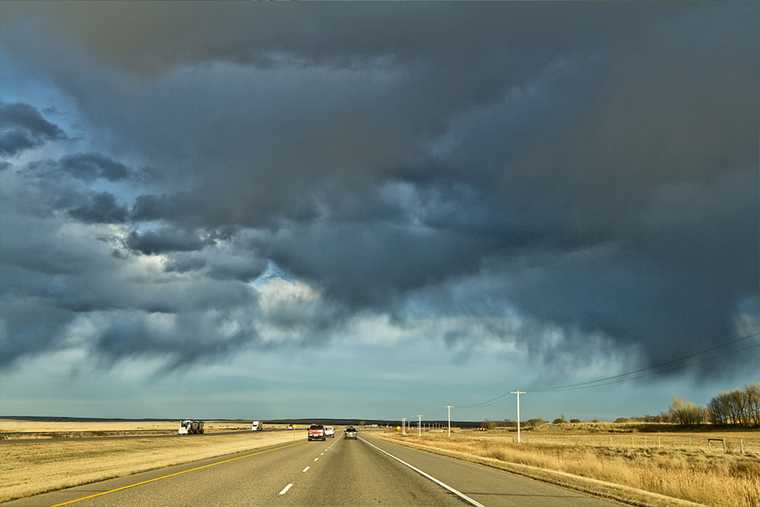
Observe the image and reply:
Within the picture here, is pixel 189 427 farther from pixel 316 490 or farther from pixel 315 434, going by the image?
pixel 316 490

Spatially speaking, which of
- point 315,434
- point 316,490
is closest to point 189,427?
point 315,434

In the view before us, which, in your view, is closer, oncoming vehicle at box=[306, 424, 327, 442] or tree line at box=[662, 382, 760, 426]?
oncoming vehicle at box=[306, 424, 327, 442]

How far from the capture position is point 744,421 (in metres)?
149

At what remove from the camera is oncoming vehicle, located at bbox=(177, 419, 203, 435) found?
315ft

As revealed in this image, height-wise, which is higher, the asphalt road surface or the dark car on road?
the asphalt road surface

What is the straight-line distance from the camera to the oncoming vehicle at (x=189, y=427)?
9609 cm

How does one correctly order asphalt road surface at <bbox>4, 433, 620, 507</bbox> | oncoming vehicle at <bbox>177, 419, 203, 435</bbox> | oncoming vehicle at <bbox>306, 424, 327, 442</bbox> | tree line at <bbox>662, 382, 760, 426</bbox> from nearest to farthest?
1. asphalt road surface at <bbox>4, 433, 620, 507</bbox>
2. oncoming vehicle at <bbox>306, 424, 327, 442</bbox>
3. oncoming vehicle at <bbox>177, 419, 203, 435</bbox>
4. tree line at <bbox>662, 382, 760, 426</bbox>

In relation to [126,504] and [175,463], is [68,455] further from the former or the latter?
[126,504]

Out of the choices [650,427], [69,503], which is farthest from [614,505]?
[650,427]

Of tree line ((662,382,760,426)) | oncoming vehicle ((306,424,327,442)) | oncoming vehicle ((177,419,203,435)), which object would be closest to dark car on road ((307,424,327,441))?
oncoming vehicle ((306,424,327,442))

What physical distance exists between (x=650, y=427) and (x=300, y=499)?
15791 cm

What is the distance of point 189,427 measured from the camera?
323 feet

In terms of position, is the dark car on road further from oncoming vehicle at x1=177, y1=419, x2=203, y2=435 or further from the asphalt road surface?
the asphalt road surface

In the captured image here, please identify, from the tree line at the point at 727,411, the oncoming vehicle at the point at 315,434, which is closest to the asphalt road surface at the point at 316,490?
the oncoming vehicle at the point at 315,434
